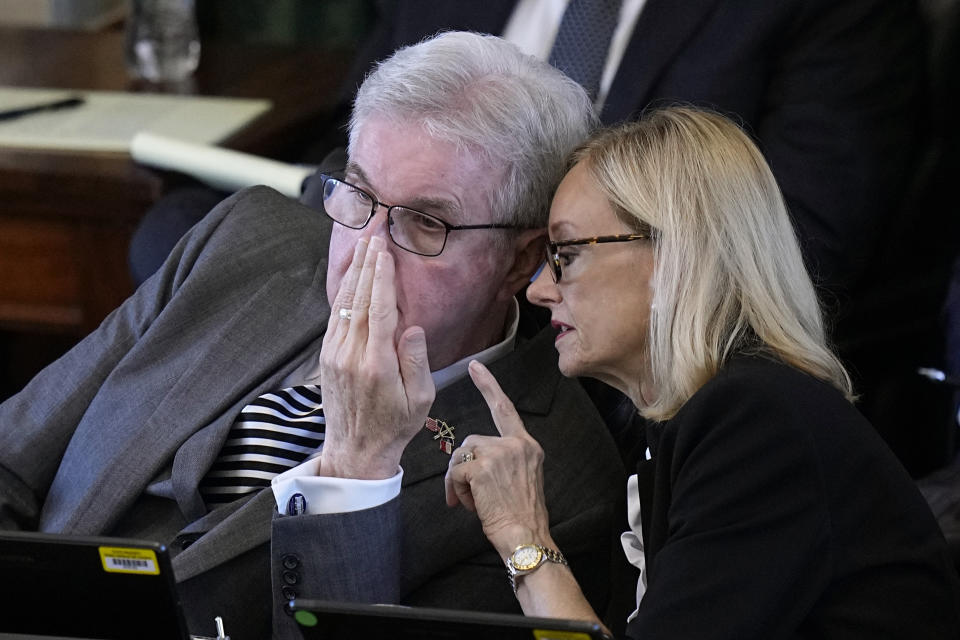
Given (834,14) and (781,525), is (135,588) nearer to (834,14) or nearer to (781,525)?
(781,525)

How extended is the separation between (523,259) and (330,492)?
17.0 inches

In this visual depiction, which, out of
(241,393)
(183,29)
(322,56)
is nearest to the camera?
(241,393)

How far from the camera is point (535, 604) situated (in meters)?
1.32

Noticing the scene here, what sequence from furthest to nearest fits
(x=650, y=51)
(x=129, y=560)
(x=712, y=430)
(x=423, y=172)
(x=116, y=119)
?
(x=116, y=119), (x=650, y=51), (x=423, y=172), (x=712, y=430), (x=129, y=560)

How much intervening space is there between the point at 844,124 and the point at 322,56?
62.9 inches

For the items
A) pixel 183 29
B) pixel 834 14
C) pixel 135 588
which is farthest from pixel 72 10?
pixel 135 588

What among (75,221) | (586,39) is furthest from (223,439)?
(586,39)

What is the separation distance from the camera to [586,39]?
2453mm

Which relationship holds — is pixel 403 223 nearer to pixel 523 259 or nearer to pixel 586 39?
pixel 523 259

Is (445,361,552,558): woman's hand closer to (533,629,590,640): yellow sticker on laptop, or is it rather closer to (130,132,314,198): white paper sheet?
(533,629,590,640): yellow sticker on laptop

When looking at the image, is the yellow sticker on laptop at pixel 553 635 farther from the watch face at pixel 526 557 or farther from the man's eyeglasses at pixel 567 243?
the man's eyeglasses at pixel 567 243

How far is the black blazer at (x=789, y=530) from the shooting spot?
1140 mm

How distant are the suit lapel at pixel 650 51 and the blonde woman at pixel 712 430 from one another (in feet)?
2.72

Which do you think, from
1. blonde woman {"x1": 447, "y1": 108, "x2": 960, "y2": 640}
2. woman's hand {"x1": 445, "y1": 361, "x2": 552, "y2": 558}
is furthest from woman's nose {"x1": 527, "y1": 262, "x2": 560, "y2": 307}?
woman's hand {"x1": 445, "y1": 361, "x2": 552, "y2": 558}
